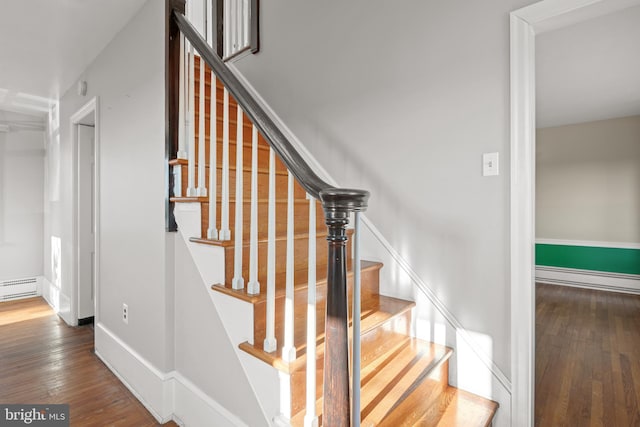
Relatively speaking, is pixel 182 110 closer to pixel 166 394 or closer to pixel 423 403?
pixel 166 394

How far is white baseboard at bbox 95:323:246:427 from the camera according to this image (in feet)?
5.29

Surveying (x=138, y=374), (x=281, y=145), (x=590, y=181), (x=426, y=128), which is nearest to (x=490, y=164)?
(x=426, y=128)

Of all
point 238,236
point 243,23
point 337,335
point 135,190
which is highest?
point 243,23

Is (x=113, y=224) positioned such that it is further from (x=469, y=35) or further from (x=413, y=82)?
(x=469, y=35)

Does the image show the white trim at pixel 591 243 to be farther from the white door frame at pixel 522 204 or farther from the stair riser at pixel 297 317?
the stair riser at pixel 297 317

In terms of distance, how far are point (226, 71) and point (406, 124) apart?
1.01 meters

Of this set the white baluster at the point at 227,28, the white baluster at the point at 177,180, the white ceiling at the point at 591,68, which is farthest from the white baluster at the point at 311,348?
the white ceiling at the point at 591,68

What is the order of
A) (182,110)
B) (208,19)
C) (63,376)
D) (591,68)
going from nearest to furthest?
(182,110), (63,376), (591,68), (208,19)

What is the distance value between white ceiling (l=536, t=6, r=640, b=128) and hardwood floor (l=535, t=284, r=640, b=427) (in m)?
2.44

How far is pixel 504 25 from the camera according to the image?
1536 millimetres

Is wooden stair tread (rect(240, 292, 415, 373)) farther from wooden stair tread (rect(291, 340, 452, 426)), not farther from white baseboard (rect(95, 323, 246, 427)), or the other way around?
white baseboard (rect(95, 323, 246, 427))

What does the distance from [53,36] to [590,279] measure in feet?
22.5

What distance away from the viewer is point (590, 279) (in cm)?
492

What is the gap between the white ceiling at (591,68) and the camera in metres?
2.43
